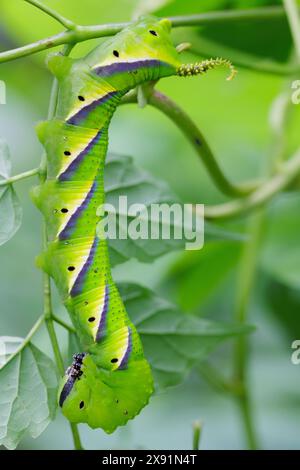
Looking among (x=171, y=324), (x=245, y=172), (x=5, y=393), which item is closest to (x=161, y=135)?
(x=245, y=172)

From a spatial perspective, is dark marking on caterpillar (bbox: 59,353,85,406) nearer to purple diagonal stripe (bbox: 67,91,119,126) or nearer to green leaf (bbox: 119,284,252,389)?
green leaf (bbox: 119,284,252,389)

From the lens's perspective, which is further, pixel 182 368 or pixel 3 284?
pixel 3 284

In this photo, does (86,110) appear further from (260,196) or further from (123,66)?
(260,196)

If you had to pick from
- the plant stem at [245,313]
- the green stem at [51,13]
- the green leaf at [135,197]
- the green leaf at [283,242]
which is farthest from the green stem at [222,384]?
the green stem at [51,13]

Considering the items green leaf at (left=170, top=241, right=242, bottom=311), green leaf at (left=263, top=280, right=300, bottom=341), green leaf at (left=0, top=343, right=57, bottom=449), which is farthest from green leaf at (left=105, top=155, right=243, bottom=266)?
green leaf at (left=263, top=280, right=300, bottom=341)

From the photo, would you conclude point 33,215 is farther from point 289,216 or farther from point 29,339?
point 29,339

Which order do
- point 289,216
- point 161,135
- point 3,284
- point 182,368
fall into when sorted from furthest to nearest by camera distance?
1. point 161,135
2. point 3,284
3. point 289,216
4. point 182,368

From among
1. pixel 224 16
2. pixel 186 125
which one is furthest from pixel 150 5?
pixel 186 125

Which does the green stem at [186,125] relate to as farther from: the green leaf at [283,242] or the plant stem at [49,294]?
the green leaf at [283,242]
